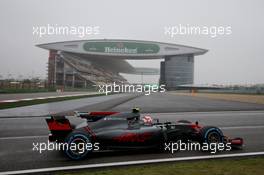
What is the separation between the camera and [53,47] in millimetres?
119625

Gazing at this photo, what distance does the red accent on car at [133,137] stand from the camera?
618 cm

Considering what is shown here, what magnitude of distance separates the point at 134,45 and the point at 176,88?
30065mm

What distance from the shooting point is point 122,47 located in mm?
127938

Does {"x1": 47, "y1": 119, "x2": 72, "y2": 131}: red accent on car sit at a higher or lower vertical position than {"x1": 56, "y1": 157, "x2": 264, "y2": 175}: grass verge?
higher

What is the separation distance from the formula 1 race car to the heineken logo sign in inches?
4754

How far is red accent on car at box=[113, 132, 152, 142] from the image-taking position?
6184 mm

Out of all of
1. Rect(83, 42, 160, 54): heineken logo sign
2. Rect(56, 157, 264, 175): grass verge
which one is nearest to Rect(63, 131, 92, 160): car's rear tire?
Rect(56, 157, 264, 175): grass verge

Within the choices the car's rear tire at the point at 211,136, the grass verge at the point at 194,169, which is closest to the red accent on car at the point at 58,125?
the grass verge at the point at 194,169

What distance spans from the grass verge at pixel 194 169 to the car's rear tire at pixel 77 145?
85 cm

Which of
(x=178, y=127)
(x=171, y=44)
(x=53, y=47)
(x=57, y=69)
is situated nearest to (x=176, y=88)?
(x=171, y=44)

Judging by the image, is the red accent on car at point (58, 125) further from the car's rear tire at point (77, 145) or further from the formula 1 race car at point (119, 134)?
the car's rear tire at point (77, 145)

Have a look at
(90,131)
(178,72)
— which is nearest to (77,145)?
(90,131)

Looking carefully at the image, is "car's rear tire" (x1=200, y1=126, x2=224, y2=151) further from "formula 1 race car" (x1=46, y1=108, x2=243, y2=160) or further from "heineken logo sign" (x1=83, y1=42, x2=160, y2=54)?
"heineken logo sign" (x1=83, y1=42, x2=160, y2=54)

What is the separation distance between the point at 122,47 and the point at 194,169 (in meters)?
125
